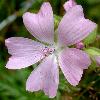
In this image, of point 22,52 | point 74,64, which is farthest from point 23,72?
point 74,64

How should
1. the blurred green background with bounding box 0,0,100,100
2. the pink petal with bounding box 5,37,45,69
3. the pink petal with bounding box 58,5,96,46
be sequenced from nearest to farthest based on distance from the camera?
the pink petal with bounding box 58,5,96,46 → the pink petal with bounding box 5,37,45,69 → the blurred green background with bounding box 0,0,100,100

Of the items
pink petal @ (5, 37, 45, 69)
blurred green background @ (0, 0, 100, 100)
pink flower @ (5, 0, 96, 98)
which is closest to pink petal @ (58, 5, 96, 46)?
pink flower @ (5, 0, 96, 98)

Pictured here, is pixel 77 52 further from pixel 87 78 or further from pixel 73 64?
pixel 87 78

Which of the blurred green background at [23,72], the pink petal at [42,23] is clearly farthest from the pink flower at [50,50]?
the blurred green background at [23,72]

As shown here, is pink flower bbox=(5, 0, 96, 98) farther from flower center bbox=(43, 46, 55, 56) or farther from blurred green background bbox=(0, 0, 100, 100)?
blurred green background bbox=(0, 0, 100, 100)

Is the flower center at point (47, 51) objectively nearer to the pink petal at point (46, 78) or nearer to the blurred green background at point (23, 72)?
the pink petal at point (46, 78)

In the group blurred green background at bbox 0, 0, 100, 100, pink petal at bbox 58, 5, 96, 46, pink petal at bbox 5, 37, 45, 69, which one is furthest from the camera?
blurred green background at bbox 0, 0, 100, 100
